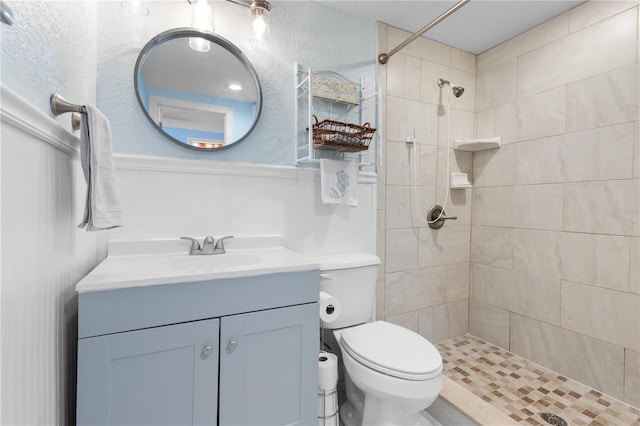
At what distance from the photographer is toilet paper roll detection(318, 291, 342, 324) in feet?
4.49

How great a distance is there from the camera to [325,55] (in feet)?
5.92

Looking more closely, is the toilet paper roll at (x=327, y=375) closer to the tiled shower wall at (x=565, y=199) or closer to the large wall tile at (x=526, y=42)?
the tiled shower wall at (x=565, y=199)

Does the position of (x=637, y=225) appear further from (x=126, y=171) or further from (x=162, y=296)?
(x=126, y=171)

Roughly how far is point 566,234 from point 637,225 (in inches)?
A: 12.7

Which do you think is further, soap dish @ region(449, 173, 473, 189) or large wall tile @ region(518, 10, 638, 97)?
Answer: soap dish @ region(449, 173, 473, 189)

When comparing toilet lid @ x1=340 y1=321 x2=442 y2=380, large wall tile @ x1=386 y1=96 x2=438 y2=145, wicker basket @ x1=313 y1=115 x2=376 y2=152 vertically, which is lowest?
toilet lid @ x1=340 y1=321 x2=442 y2=380

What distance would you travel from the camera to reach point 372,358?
1.26m

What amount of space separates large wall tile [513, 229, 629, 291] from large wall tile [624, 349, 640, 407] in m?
0.35

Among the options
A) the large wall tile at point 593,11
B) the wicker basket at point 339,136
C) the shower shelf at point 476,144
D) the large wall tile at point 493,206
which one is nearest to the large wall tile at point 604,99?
the large wall tile at point 593,11

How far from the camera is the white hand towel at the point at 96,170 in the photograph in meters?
0.90

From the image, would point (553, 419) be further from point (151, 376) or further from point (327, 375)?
point (151, 376)

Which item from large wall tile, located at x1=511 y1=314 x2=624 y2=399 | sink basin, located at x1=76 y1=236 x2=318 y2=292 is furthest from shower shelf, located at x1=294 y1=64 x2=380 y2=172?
large wall tile, located at x1=511 y1=314 x2=624 y2=399

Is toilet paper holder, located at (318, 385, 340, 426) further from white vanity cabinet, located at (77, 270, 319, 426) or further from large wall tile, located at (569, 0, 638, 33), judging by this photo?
large wall tile, located at (569, 0, 638, 33)

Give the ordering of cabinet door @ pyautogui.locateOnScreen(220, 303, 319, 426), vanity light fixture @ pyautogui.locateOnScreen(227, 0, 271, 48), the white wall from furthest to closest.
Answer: vanity light fixture @ pyautogui.locateOnScreen(227, 0, 271, 48)
cabinet door @ pyautogui.locateOnScreen(220, 303, 319, 426)
the white wall
